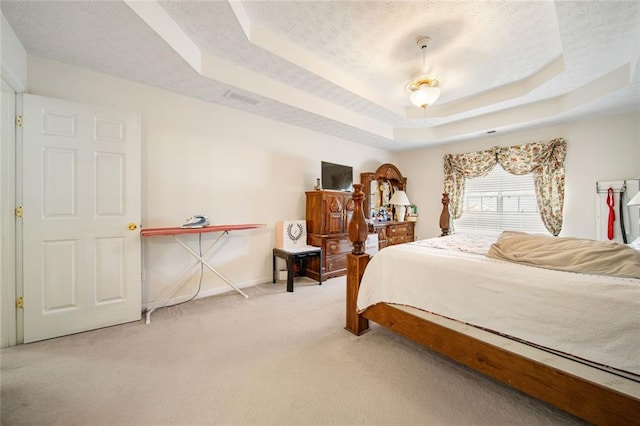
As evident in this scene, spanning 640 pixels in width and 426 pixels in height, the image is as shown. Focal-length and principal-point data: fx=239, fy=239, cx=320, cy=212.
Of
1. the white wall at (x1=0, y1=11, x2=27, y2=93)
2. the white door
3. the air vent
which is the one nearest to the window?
the air vent

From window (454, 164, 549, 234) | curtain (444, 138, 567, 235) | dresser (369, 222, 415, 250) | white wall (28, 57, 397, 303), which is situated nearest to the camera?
white wall (28, 57, 397, 303)

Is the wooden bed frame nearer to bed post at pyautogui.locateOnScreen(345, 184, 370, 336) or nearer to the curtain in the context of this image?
bed post at pyautogui.locateOnScreen(345, 184, 370, 336)

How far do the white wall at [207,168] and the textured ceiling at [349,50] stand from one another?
0.55 ft

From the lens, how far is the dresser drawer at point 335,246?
375 centimetres

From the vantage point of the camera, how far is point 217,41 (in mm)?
2252

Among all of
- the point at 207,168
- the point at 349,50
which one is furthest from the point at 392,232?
the point at 207,168

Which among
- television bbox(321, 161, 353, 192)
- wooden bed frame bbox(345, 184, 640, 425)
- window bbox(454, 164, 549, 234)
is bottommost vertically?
wooden bed frame bbox(345, 184, 640, 425)

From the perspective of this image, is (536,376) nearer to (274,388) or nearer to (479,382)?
(479,382)

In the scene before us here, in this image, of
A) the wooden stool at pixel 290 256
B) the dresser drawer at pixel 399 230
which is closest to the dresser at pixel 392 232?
the dresser drawer at pixel 399 230

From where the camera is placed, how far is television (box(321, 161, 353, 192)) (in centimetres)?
396

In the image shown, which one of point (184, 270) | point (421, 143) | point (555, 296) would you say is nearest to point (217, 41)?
point (184, 270)

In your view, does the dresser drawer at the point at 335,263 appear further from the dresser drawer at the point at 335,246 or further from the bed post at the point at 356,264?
the bed post at the point at 356,264

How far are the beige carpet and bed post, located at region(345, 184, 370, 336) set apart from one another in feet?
0.34

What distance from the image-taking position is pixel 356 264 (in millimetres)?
2139
